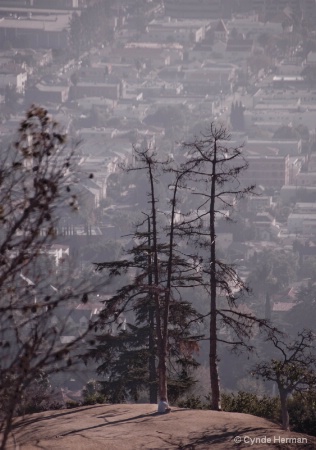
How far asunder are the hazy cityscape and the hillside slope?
0.20 meters

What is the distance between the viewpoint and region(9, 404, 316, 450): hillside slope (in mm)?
9406

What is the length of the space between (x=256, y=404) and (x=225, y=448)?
9.38 feet

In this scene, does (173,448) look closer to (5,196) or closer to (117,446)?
(117,446)

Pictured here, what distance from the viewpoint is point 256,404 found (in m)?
12.2

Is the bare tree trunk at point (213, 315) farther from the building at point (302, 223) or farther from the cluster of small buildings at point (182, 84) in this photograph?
the building at point (302, 223)

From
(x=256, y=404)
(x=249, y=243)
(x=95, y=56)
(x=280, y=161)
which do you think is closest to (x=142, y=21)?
(x=95, y=56)

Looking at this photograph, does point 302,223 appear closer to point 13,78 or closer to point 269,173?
point 269,173

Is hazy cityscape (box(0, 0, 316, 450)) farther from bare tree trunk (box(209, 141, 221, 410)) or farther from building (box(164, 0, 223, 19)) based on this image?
building (box(164, 0, 223, 19))

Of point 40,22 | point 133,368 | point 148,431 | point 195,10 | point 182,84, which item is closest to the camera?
point 148,431

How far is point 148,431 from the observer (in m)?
9.80

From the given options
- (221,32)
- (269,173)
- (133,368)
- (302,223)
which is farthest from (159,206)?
(221,32)

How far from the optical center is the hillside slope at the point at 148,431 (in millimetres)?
9406

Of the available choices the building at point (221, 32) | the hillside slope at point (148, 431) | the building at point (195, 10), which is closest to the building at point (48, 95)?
the building at point (221, 32)

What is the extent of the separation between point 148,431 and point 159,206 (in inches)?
1351
